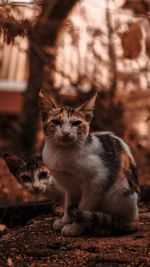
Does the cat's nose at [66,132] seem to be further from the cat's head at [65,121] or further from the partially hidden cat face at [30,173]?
the partially hidden cat face at [30,173]

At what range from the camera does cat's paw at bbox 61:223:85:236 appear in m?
1.61

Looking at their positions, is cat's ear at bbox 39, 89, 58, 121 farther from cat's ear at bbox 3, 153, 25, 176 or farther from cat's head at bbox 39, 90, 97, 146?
cat's ear at bbox 3, 153, 25, 176

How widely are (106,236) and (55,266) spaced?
0.43 meters

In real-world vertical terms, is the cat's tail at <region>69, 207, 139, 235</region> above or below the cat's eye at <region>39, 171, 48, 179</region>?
below

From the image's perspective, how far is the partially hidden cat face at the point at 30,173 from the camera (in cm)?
174

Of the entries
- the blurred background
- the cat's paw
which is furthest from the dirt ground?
the blurred background

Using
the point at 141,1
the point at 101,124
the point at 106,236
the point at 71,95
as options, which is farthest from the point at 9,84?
the point at 106,236

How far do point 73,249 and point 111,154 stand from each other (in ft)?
1.82

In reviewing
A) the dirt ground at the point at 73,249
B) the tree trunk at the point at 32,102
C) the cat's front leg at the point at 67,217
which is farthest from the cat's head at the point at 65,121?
the tree trunk at the point at 32,102

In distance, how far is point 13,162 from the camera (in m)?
1.73

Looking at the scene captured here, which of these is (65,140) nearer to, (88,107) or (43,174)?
(88,107)

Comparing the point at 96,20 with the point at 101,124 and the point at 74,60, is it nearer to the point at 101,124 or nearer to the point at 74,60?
the point at 74,60

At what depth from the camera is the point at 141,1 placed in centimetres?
233

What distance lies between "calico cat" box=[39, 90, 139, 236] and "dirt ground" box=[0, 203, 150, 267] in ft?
0.26
